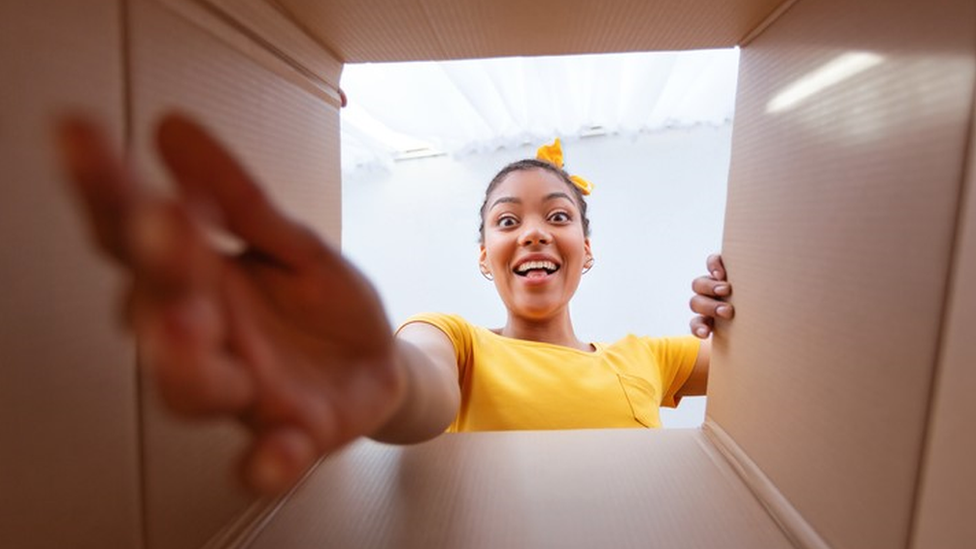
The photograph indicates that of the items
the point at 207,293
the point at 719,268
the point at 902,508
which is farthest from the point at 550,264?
the point at 207,293

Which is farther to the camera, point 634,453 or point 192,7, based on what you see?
point 634,453

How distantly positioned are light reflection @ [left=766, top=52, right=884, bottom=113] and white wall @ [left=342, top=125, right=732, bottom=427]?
1259mm

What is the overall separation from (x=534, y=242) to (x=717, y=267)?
42cm

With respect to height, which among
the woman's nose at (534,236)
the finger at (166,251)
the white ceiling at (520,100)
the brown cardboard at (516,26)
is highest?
the white ceiling at (520,100)

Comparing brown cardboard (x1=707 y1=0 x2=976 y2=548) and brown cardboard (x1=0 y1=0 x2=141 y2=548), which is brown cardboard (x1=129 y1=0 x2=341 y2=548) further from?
brown cardboard (x1=707 y1=0 x2=976 y2=548)

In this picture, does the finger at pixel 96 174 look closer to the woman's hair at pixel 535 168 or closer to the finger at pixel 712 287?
the finger at pixel 712 287

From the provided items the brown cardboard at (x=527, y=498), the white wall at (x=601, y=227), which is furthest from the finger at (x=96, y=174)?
the white wall at (x=601, y=227)

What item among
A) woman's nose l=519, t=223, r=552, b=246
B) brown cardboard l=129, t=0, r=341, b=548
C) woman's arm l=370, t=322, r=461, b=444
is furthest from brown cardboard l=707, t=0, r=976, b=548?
woman's nose l=519, t=223, r=552, b=246

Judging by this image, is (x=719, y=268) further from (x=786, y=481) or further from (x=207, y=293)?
(x=207, y=293)

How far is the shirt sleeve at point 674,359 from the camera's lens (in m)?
1.13

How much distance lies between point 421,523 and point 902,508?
11.0 inches

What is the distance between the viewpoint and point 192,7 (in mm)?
344

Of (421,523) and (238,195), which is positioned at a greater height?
(238,195)

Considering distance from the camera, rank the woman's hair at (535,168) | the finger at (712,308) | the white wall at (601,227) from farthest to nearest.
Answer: the white wall at (601,227) < the woman's hair at (535,168) < the finger at (712,308)
